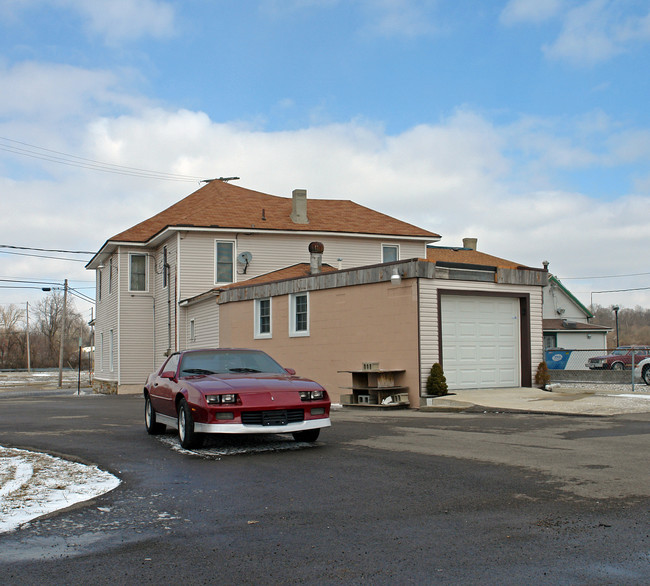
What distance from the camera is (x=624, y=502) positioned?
6020 millimetres

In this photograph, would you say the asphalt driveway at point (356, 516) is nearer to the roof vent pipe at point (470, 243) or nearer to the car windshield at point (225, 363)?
the car windshield at point (225, 363)

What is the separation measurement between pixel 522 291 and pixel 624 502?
13617 mm

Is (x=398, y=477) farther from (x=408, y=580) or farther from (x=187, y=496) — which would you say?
(x=408, y=580)

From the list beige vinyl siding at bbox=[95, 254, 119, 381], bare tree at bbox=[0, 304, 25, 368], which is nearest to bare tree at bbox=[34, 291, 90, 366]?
bare tree at bbox=[0, 304, 25, 368]

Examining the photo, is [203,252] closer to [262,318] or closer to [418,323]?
[262,318]

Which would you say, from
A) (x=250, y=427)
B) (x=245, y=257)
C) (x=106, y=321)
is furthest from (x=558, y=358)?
(x=250, y=427)

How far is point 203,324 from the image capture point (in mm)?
27922

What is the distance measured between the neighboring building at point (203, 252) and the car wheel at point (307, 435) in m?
17.8

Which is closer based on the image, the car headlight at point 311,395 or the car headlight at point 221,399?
the car headlight at point 221,399

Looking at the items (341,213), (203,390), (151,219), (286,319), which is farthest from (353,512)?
(151,219)

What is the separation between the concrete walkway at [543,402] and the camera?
14555 millimetres

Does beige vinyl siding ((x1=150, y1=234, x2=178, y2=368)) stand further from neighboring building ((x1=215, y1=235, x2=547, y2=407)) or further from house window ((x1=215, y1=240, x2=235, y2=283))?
neighboring building ((x1=215, y1=235, x2=547, y2=407))

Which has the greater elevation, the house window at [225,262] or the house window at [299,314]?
the house window at [225,262]

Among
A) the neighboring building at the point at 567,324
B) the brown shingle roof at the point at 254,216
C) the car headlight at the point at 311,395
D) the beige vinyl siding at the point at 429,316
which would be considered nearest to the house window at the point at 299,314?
Result: the beige vinyl siding at the point at 429,316
